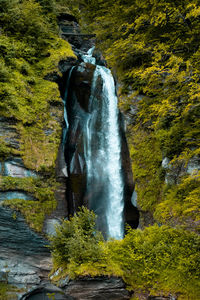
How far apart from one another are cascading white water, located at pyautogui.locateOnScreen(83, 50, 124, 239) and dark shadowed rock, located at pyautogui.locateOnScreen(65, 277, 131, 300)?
6.21 m

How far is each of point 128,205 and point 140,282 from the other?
22.2 ft

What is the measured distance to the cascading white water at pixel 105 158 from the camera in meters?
12.6

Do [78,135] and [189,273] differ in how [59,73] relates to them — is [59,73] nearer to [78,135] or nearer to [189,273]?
[78,135]

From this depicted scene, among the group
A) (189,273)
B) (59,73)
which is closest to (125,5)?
(59,73)

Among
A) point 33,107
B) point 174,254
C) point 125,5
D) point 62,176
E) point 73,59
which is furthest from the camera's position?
point 73,59

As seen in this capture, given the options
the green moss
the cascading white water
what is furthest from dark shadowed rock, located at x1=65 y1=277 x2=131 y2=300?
the cascading white water

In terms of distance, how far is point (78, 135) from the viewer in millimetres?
14000

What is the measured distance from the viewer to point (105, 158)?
44.8 feet

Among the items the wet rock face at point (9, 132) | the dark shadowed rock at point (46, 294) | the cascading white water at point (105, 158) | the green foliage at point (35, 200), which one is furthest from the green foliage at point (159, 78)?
the wet rock face at point (9, 132)

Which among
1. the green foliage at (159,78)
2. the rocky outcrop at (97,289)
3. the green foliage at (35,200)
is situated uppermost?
the green foliage at (159,78)

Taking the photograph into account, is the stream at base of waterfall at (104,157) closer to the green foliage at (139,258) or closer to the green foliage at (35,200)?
the green foliage at (35,200)

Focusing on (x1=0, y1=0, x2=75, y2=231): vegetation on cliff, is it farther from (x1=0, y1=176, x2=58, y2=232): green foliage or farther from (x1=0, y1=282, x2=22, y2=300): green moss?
(x1=0, y1=282, x2=22, y2=300): green moss

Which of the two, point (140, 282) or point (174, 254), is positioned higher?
point (174, 254)

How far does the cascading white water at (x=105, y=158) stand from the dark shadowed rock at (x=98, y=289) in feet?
20.4
